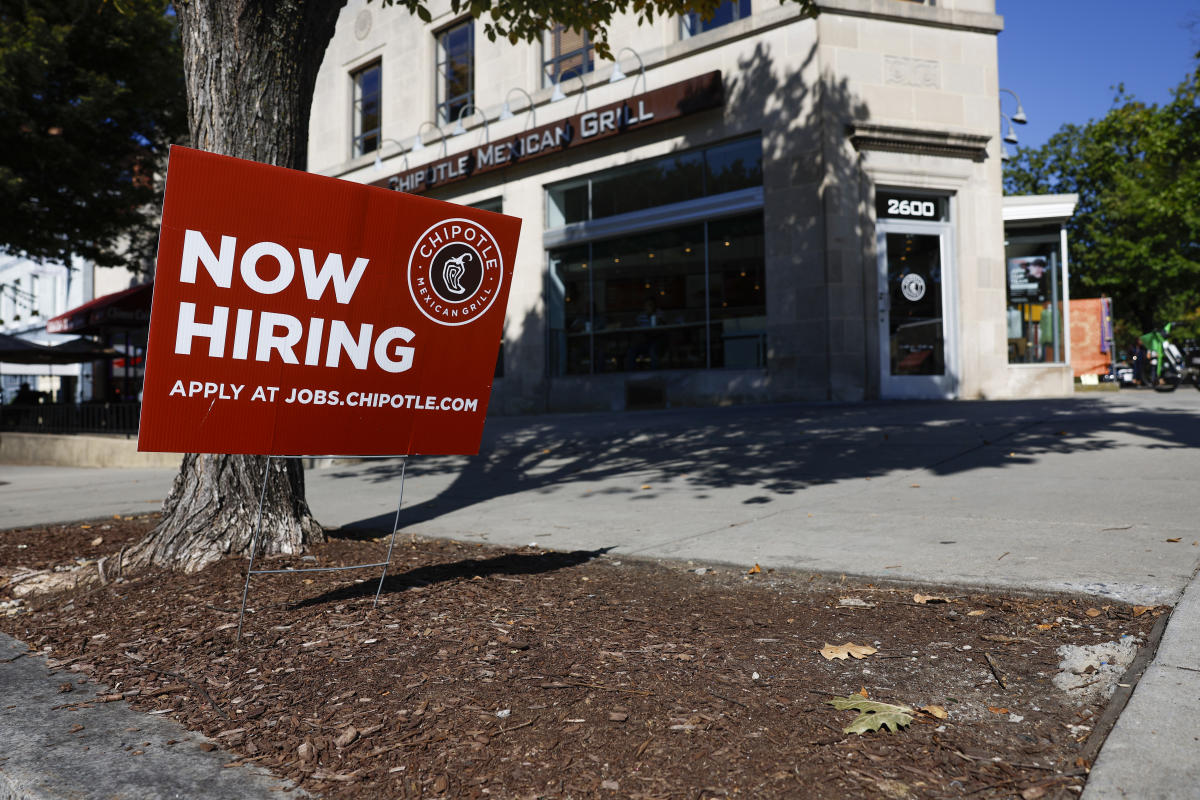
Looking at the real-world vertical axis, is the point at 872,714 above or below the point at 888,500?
below

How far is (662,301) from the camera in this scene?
55.5 feet

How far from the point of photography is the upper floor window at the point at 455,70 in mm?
20734

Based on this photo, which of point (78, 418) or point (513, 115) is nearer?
point (78, 418)

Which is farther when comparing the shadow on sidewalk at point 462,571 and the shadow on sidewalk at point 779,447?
the shadow on sidewalk at point 779,447

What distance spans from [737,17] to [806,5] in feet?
29.5

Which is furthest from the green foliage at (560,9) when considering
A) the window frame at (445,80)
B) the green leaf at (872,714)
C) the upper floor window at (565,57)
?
the window frame at (445,80)

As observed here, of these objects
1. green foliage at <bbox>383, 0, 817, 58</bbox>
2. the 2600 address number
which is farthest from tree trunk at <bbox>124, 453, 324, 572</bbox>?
the 2600 address number

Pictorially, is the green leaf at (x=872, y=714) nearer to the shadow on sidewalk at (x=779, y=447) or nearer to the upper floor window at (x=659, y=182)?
the shadow on sidewalk at (x=779, y=447)

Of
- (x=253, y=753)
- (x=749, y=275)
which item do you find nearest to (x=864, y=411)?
(x=749, y=275)

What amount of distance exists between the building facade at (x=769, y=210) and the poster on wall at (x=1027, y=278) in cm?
86

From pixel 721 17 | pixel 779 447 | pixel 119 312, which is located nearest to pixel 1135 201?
pixel 721 17

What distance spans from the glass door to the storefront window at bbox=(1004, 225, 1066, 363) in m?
1.55

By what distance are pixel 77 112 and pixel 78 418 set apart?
5417 millimetres

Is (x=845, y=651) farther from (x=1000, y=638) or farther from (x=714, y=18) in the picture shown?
(x=714, y=18)
